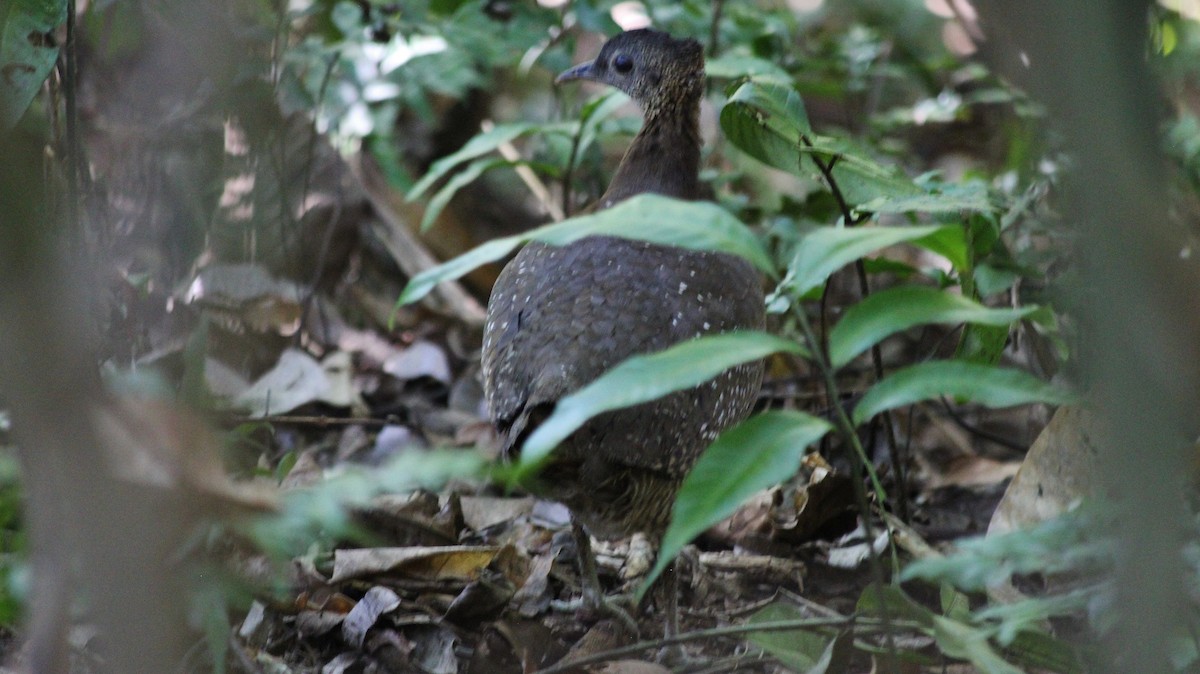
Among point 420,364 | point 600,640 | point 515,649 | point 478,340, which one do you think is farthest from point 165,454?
point 478,340

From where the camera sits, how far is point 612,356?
3.46m

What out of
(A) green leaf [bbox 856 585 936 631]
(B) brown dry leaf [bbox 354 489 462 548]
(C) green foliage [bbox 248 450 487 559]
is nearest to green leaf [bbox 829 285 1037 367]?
(A) green leaf [bbox 856 585 936 631]

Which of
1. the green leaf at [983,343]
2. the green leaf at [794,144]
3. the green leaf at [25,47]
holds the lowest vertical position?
the green leaf at [983,343]

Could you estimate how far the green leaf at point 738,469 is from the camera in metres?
2.02

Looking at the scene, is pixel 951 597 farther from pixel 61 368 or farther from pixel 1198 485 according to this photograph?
pixel 61 368

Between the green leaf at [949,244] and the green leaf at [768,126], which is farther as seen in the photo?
the green leaf at [768,126]

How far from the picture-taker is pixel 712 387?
3670mm

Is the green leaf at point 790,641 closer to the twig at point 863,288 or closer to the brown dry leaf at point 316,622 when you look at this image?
the twig at point 863,288

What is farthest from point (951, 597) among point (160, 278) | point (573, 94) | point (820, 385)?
point (573, 94)

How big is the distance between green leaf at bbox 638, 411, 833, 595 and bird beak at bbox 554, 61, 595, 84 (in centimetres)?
334

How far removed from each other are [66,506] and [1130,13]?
162cm

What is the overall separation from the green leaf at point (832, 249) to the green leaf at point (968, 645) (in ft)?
2.50

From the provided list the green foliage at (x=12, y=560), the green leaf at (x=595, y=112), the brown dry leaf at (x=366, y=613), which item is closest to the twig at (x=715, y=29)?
the green leaf at (x=595, y=112)

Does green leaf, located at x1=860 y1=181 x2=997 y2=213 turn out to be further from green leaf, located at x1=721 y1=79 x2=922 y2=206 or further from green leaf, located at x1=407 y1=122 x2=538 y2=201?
green leaf, located at x1=407 y1=122 x2=538 y2=201
